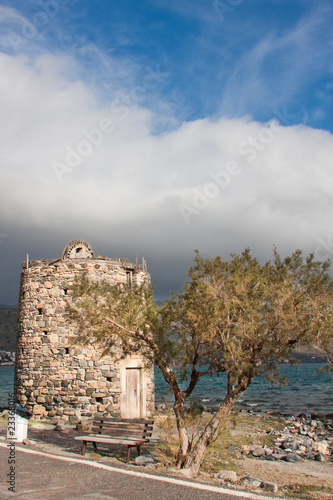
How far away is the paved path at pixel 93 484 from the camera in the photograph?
703 cm

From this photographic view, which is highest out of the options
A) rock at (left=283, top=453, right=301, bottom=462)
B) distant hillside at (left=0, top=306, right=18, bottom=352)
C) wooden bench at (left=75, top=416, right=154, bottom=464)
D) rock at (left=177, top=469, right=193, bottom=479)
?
distant hillside at (left=0, top=306, right=18, bottom=352)

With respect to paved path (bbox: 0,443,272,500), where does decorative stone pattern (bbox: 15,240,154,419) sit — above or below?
above

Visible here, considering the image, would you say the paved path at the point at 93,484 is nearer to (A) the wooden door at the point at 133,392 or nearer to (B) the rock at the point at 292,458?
(B) the rock at the point at 292,458

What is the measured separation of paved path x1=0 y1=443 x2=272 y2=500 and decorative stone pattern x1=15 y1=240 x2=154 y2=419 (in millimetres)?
7318

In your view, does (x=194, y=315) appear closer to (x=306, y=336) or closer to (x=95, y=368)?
(x=306, y=336)

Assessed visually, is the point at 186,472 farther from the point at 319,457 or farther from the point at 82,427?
the point at 319,457

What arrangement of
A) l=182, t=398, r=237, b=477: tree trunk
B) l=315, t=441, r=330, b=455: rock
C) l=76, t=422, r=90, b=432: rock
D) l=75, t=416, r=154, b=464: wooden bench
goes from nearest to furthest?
1. l=182, t=398, r=237, b=477: tree trunk
2. l=75, t=416, r=154, b=464: wooden bench
3. l=76, t=422, r=90, b=432: rock
4. l=315, t=441, r=330, b=455: rock

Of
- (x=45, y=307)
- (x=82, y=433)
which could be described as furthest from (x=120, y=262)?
(x=82, y=433)

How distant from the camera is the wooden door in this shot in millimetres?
17375

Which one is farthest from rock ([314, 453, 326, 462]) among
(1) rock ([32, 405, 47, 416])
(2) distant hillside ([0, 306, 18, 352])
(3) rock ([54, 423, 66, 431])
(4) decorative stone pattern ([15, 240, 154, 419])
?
(2) distant hillside ([0, 306, 18, 352])

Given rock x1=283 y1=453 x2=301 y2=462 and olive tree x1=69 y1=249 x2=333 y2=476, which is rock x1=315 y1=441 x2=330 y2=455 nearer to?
rock x1=283 y1=453 x2=301 y2=462

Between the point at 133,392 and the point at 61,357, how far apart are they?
11.2 ft

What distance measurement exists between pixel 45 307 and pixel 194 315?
9368 millimetres

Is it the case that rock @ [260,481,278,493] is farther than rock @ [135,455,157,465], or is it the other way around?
rock @ [135,455,157,465]
